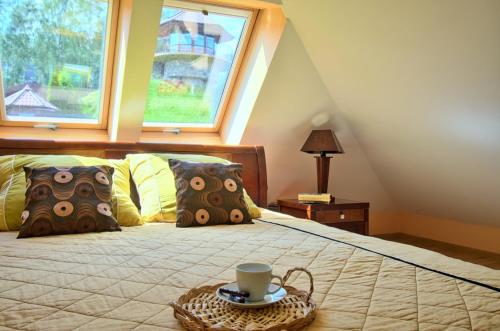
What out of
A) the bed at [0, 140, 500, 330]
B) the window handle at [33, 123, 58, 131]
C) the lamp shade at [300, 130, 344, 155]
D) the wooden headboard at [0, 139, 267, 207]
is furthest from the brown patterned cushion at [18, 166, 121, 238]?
the lamp shade at [300, 130, 344, 155]

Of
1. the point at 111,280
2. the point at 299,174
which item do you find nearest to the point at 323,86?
the point at 299,174

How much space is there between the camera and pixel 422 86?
9.27 ft

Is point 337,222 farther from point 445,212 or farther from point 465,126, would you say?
point 445,212

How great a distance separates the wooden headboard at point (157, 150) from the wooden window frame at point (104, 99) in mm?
451

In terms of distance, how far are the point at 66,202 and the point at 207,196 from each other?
69cm

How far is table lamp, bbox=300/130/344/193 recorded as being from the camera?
3287mm

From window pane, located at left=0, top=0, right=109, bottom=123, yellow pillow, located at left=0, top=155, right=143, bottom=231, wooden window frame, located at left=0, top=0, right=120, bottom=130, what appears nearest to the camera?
yellow pillow, located at left=0, top=155, right=143, bottom=231

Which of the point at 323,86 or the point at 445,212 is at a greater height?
the point at 323,86

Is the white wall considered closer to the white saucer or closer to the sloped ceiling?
the sloped ceiling

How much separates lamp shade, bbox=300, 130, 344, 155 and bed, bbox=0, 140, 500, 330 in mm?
1219

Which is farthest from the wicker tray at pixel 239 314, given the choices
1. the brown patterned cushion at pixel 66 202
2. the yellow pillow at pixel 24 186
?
the yellow pillow at pixel 24 186

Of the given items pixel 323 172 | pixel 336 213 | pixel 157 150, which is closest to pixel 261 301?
pixel 157 150

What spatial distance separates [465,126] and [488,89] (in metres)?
0.41

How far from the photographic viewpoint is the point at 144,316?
1.03 m
